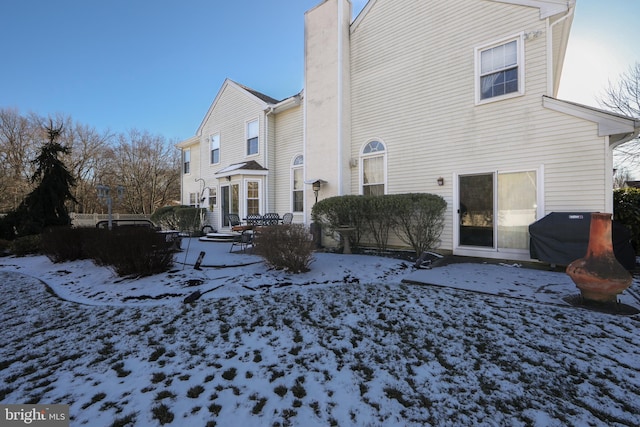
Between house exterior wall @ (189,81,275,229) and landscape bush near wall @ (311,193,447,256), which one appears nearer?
landscape bush near wall @ (311,193,447,256)

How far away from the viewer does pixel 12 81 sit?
17891 millimetres

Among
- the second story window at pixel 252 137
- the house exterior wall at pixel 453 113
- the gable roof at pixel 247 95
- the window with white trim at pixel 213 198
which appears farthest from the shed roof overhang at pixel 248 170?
the house exterior wall at pixel 453 113

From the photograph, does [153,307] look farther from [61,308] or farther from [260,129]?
[260,129]

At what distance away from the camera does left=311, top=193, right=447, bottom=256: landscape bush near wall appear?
7.07 meters

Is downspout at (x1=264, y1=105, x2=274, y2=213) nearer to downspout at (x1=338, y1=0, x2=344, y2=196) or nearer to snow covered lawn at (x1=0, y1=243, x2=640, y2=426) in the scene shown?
downspout at (x1=338, y1=0, x2=344, y2=196)

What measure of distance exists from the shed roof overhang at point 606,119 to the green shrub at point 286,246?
618 centimetres

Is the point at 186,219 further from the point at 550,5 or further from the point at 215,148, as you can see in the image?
the point at 550,5

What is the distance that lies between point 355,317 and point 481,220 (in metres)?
5.32

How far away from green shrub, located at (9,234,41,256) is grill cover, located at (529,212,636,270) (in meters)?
14.8

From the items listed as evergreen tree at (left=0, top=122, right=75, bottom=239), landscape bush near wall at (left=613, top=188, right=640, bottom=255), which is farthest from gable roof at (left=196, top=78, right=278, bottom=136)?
landscape bush near wall at (left=613, top=188, right=640, bottom=255)

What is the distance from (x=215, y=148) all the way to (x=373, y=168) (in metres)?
9.59

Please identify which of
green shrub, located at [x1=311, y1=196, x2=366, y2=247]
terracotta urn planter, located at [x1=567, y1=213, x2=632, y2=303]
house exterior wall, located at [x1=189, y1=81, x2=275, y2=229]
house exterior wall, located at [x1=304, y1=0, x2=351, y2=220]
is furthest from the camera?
house exterior wall, located at [x1=189, y1=81, x2=275, y2=229]

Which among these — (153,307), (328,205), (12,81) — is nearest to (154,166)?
(12,81)

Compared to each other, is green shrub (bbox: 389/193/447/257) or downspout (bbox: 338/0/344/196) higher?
downspout (bbox: 338/0/344/196)
